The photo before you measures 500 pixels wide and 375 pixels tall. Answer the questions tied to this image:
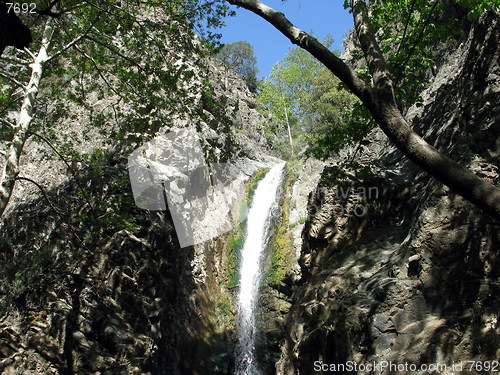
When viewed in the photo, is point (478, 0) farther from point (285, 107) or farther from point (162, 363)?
point (285, 107)

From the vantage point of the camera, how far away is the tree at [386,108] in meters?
2.95

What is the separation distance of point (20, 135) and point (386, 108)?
624cm

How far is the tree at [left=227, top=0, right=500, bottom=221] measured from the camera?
9.69 ft

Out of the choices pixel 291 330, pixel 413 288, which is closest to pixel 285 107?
pixel 291 330

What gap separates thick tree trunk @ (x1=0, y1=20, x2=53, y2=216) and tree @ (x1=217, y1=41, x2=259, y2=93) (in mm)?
45501

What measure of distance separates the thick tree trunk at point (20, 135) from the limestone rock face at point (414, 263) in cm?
584

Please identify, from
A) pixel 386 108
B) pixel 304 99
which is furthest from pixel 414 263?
pixel 304 99

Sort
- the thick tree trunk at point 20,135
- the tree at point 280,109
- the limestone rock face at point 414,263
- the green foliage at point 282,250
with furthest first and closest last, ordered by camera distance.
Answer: the tree at point 280,109 → the green foliage at point 282,250 → the thick tree trunk at point 20,135 → the limestone rock face at point 414,263

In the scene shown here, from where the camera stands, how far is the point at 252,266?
59.5 feet

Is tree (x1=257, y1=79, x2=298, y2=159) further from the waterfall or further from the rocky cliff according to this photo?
the rocky cliff

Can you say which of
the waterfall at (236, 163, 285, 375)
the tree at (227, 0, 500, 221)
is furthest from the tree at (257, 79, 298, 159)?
the tree at (227, 0, 500, 221)

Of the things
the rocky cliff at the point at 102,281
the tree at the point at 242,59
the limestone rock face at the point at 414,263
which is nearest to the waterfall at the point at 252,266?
the rocky cliff at the point at 102,281

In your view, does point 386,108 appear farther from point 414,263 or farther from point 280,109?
point 280,109

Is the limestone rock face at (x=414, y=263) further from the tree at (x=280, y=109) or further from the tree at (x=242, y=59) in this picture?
the tree at (x=242, y=59)
